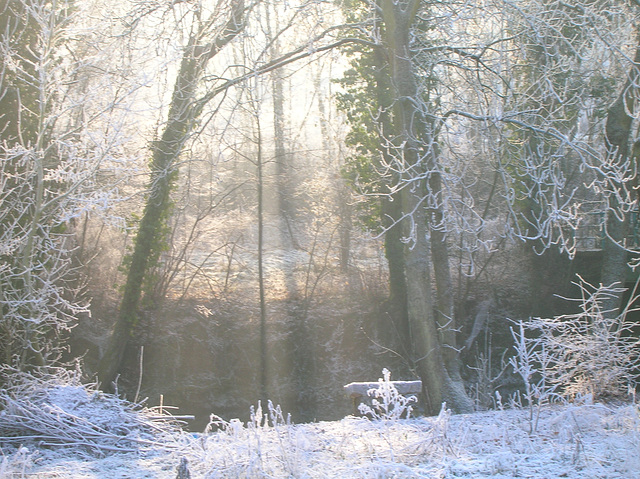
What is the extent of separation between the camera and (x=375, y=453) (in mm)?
3559

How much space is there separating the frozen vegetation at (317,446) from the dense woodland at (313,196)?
2.39m

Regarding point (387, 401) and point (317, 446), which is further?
point (387, 401)

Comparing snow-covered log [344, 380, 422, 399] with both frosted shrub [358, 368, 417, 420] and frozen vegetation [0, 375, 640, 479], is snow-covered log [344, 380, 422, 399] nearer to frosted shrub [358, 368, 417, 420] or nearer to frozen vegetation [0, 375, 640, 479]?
frozen vegetation [0, 375, 640, 479]

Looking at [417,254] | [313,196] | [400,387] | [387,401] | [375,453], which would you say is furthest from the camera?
[313,196]

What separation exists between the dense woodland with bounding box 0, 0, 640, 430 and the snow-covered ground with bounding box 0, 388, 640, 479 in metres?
2.34

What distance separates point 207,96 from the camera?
8016 mm

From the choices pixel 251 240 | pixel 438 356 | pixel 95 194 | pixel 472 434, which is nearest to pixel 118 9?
pixel 95 194

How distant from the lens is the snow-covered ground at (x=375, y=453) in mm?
3234

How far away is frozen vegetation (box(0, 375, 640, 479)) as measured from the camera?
3260mm

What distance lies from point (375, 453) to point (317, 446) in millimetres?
540

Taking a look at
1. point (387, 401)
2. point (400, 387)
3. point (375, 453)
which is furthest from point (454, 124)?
point (375, 453)

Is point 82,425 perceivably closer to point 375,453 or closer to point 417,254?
point 375,453

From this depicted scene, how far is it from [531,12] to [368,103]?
7.11 m

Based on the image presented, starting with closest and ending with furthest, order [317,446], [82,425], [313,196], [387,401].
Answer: [317,446], [387,401], [82,425], [313,196]
